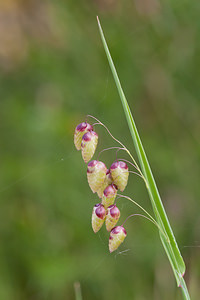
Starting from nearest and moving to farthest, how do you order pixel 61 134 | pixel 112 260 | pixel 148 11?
pixel 61 134 → pixel 112 260 → pixel 148 11

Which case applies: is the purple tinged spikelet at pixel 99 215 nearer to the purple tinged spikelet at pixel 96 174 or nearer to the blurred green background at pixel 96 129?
the purple tinged spikelet at pixel 96 174

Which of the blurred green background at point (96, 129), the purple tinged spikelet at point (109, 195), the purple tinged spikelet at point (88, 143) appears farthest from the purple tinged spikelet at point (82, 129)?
the blurred green background at point (96, 129)

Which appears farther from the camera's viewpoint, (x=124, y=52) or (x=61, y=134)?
(x=124, y=52)

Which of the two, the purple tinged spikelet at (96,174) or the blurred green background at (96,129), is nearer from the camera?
the purple tinged spikelet at (96,174)

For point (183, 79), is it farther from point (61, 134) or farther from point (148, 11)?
point (61, 134)

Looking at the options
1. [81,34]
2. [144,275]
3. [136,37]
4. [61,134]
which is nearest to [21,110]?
[61,134]

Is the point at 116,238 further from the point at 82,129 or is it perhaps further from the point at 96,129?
the point at 96,129

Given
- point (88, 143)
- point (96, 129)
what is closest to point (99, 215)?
point (88, 143)

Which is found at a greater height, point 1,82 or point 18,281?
point 1,82
